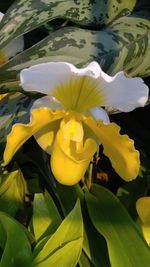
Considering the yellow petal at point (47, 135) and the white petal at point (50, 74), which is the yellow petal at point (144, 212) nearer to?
the yellow petal at point (47, 135)

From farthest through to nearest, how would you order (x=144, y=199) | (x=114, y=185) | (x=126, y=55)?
(x=114, y=185), (x=144, y=199), (x=126, y=55)

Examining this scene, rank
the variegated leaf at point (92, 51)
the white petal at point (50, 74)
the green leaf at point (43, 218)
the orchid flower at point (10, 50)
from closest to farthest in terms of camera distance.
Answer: the white petal at point (50, 74) → the variegated leaf at point (92, 51) → the green leaf at point (43, 218) → the orchid flower at point (10, 50)

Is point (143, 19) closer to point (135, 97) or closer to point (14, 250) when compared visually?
point (135, 97)

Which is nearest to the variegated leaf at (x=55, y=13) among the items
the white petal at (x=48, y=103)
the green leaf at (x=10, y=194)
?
the white petal at (x=48, y=103)

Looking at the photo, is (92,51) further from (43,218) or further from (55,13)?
(43,218)

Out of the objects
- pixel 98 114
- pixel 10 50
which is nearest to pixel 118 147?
pixel 98 114

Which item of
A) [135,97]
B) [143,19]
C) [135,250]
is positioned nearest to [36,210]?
[135,250]
